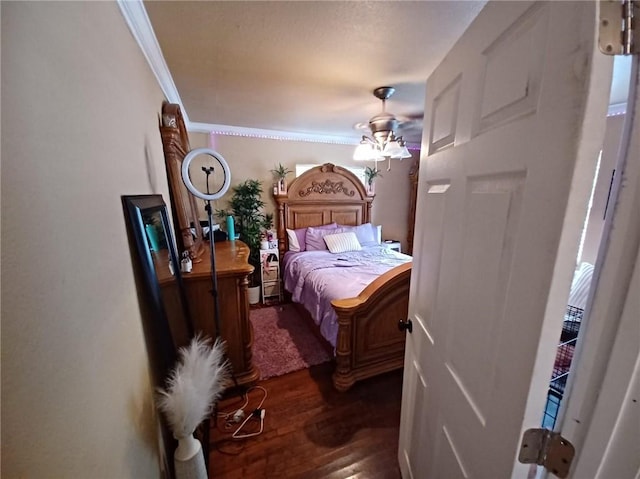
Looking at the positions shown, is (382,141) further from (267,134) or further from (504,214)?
(504,214)

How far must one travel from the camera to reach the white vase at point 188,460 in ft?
3.32

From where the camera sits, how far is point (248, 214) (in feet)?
11.3

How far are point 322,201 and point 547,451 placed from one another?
3.56 m

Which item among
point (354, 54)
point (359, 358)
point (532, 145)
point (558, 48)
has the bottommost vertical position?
point (359, 358)

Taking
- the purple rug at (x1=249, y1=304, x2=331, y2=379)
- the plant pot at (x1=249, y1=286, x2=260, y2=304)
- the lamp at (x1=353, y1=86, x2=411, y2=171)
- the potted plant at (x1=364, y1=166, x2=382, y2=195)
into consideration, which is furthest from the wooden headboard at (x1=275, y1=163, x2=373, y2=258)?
the lamp at (x1=353, y1=86, x2=411, y2=171)

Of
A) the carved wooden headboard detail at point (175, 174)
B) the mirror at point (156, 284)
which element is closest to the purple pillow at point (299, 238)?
the carved wooden headboard detail at point (175, 174)

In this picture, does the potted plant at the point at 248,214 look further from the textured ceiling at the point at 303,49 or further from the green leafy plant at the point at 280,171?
the textured ceiling at the point at 303,49

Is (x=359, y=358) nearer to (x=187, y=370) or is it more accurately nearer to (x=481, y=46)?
(x=187, y=370)

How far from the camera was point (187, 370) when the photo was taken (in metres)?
A: 1.01

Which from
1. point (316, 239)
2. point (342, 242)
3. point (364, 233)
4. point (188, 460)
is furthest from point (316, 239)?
point (188, 460)

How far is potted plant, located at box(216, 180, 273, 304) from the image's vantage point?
337 centimetres

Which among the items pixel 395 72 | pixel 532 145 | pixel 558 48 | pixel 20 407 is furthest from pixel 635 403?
pixel 395 72

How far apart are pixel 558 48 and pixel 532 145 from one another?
16 centimetres

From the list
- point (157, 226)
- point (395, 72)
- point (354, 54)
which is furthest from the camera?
point (395, 72)
